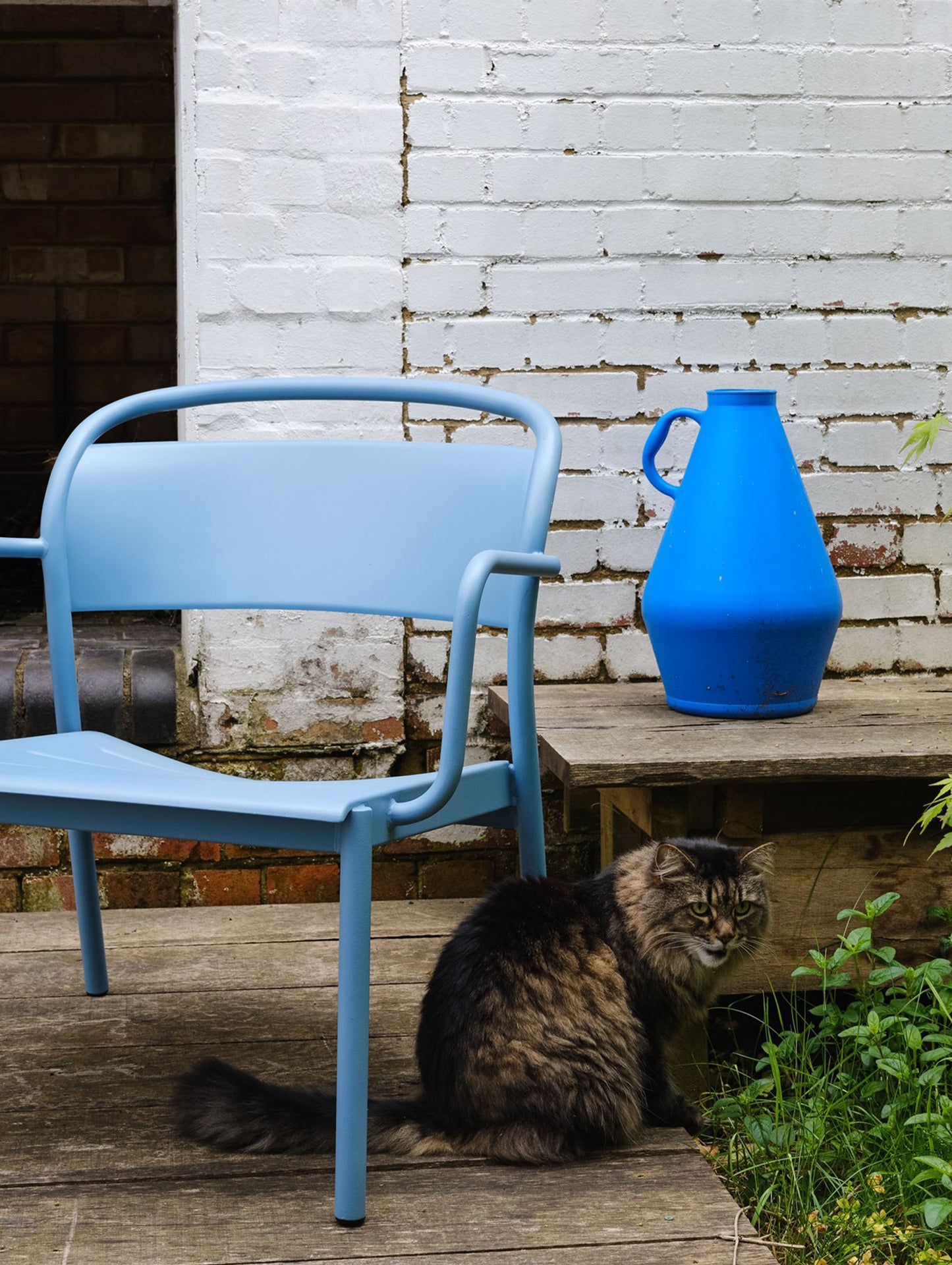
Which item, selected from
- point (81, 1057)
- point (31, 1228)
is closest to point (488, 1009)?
point (31, 1228)

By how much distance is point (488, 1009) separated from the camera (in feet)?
4.69

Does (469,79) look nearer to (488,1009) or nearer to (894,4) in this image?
(894,4)

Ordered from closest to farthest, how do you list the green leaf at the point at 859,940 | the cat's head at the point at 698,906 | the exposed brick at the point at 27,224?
1. the cat's head at the point at 698,906
2. the green leaf at the point at 859,940
3. the exposed brick at the point at 27,224

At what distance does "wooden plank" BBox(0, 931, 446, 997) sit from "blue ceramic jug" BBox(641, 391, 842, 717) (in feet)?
1.99

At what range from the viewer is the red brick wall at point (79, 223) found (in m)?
4.73

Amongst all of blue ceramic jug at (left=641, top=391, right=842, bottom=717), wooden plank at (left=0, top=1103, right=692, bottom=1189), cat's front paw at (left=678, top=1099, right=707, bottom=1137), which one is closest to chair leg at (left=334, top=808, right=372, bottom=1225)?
wooden plank at (left=0, top=1103, right=692, bottom=1189)

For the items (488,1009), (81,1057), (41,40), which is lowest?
(81,1057)

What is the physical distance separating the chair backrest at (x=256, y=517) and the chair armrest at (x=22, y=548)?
2 centimetres

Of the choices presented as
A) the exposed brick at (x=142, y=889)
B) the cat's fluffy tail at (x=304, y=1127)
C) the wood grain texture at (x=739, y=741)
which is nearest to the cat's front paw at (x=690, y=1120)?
the cat's fluffy tail at (x=304, y=1127)

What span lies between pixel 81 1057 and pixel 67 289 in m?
3.79

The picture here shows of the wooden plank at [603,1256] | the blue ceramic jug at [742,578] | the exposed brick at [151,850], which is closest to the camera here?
the wooden plank at [603,1256]

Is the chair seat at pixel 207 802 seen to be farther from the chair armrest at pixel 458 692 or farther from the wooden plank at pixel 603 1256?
the wooden plank at pixel 603 1256

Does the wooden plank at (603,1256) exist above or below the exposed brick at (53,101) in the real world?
below

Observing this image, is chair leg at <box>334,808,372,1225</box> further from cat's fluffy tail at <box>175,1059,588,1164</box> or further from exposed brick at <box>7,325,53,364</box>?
exposed brick at <box>7,325,53,364</box>
